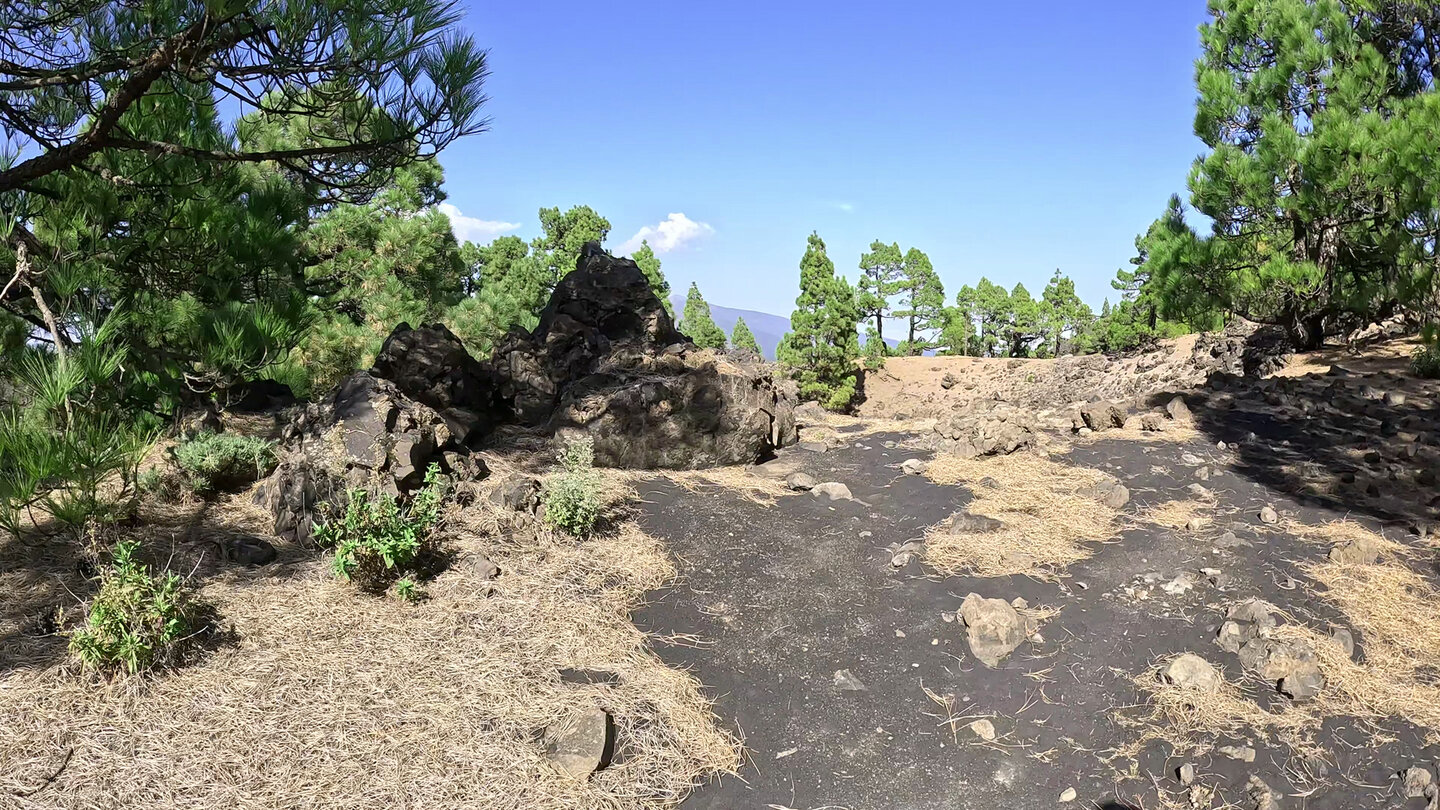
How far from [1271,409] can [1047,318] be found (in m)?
30.3

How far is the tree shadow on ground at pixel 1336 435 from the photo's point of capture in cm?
596

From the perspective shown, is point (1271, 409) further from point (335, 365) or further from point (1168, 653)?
point (335, 365)

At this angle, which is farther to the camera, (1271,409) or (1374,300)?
(1374,300)

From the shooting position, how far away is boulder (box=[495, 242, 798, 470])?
744 cm

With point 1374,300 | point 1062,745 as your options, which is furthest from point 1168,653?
point 1374,300

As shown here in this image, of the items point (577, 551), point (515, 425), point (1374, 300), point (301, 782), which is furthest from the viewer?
point (1374, 300)

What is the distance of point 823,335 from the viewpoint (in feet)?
81.4

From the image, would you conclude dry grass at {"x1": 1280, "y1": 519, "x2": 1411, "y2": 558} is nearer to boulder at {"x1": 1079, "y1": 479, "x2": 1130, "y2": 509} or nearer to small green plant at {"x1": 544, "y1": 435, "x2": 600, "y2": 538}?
boulder at {"x1": 1079, "y1": 479, "x2": 1130, "y2": 509}

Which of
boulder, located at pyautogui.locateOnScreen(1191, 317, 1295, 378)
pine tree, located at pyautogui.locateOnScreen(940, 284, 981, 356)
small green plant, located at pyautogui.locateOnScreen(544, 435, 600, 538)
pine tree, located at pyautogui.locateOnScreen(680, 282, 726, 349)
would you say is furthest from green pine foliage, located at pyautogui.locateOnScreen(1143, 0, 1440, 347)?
pine tree, located at pyautogui.locateOnScreen(940, 284, 981, 356)

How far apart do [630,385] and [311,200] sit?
3.24 metres

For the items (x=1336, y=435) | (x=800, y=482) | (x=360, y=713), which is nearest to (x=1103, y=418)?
(x=1336, y=435)

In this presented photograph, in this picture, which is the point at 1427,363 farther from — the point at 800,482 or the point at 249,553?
the point at 249,553

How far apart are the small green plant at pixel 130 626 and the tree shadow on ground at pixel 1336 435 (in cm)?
741

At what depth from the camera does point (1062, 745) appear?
11.1 ft
